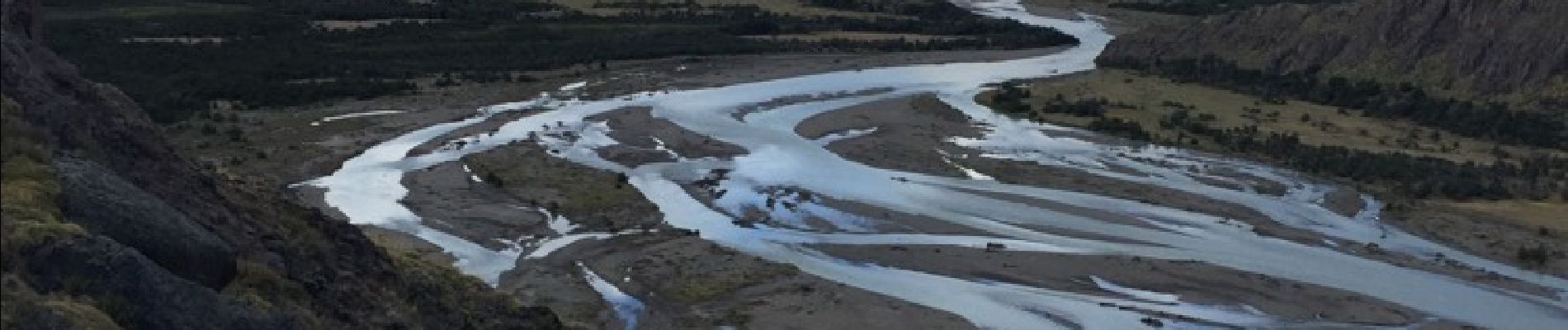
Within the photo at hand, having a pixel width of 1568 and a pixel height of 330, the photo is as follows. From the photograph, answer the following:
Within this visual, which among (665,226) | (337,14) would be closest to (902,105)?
(665,226)

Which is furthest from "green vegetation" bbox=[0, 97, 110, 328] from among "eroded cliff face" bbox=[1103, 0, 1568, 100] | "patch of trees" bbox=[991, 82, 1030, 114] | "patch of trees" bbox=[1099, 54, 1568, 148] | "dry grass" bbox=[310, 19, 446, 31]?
"dry grass" bbox=[310, 19, 446, 31]

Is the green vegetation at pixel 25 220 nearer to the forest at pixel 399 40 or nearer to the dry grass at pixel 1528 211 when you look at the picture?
the dry grass at pixel 1528 211

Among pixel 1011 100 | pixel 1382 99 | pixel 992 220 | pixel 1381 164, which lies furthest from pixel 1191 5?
pixel 992 220

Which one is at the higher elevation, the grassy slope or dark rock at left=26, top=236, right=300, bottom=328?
dark rock at left=26, top=236, right=300, bottom=328

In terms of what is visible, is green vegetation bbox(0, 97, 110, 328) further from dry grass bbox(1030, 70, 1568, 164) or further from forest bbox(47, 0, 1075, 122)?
dry grass bbox(1030, 70, 1568, 164)

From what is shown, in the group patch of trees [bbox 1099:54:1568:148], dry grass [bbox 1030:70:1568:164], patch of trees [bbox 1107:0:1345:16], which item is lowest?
dry grass [bbox 1030:70:1568:164]

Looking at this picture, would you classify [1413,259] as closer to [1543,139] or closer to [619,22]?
[1543,139]

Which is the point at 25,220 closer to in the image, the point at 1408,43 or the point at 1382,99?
the point at 1382,99
